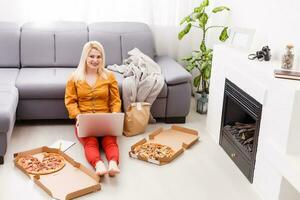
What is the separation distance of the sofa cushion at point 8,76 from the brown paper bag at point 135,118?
0.98 m

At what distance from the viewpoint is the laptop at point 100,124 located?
290cm

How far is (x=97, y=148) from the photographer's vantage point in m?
2.94

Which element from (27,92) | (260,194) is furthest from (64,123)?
(260,194)

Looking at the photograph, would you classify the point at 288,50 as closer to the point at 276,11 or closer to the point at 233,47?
the point at 276,11

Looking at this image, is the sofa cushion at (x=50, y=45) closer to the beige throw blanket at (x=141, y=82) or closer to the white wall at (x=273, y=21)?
the beige throw blanket at (x=141, y=82)

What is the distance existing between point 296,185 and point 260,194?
550mm

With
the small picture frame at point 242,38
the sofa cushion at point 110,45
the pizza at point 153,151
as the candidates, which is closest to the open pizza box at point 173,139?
the pizza at point 153,151

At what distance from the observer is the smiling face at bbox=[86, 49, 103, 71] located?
122 inches

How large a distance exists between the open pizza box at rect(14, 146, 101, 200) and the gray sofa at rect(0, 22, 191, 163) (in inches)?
25.0

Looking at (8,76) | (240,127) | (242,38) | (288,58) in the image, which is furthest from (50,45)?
(288,58)

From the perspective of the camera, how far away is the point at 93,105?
319cm

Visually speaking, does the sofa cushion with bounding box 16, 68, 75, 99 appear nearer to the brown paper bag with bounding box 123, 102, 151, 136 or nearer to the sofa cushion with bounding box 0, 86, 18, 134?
the sofa cushion with bounding box 0, 86, 18, 134

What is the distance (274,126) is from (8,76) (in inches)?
89.1

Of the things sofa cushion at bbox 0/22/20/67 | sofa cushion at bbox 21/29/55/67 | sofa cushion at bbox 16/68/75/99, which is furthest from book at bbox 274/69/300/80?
sofa cushion at bbox 0/22/20/67
